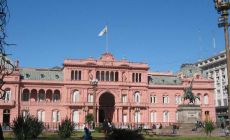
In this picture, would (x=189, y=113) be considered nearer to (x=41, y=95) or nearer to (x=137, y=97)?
(x=137, y=97)

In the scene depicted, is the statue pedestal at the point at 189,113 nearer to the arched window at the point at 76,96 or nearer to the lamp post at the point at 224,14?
the arched window at the point at 76,96

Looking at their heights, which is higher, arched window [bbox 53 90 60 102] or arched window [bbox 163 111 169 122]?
arched window [bbox 53 90 60 102]

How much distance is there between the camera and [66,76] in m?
77.9

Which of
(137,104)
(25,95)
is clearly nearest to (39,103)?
(25,95)

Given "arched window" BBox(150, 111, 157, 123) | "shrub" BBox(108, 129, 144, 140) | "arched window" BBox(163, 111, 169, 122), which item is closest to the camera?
"shrub" BBox(108, 129, 144, 140)

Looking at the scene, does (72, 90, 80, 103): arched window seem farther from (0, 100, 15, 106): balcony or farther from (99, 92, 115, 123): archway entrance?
(0, 100, 15, 106): balcony

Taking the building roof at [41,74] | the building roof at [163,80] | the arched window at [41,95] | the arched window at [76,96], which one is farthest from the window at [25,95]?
the building roof at [163,80]

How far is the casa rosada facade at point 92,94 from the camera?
75.2 metres

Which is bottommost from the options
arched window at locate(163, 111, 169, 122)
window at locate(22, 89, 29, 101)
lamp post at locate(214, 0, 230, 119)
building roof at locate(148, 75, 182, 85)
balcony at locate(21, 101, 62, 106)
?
arched window at locate(163, 111, 169, 122)

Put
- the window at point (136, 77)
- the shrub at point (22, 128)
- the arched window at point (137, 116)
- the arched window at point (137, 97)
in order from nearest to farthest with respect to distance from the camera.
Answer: the shrub at point (22, 128)
the arched window at point (137, 116)
the arched window at point (137, 97)
the window at point (136, 77)

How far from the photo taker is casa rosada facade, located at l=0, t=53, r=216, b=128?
75.2m

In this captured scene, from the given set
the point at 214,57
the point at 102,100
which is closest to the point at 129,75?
the point at 102,100

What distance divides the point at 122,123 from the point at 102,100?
798cm

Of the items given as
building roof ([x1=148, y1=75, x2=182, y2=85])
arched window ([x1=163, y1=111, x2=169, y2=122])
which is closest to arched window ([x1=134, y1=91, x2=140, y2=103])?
building roof ([x1=148, y1=75, x2=182, y2=85])
